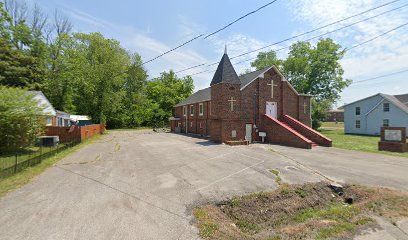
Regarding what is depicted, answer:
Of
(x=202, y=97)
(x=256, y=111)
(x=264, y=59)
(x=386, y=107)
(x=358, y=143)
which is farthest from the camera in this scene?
(x=264, y=59)

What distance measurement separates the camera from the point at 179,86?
59812 mm

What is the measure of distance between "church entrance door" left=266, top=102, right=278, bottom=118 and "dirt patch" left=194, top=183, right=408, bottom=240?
1662 centimetres

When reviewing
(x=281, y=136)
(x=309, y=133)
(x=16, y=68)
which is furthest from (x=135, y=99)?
(x=309, y=133)

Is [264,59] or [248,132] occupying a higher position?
[264,59]

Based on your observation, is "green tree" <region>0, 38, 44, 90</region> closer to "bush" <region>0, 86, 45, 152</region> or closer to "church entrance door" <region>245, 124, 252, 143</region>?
"bush" <region>0, 86, 45, 152</region>

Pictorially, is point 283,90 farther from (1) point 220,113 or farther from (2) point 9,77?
(2) point 9,77

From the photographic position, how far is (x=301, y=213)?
6613 millimetres

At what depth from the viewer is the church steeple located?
68.8 ft

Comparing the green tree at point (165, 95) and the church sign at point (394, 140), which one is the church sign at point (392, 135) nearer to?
the church sign at point (394, 140)

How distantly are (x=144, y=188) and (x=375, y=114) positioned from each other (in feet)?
135

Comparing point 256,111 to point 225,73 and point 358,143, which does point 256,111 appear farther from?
point 358,143

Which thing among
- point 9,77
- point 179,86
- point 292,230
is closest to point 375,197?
point 292,230

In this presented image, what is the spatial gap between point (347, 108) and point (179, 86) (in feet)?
134

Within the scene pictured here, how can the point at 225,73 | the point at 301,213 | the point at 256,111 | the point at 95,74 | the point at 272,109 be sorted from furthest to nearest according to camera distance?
the point at 95,74
the point at 272,109
the point at 256,111
the point at 225,73
the point at 301,213
